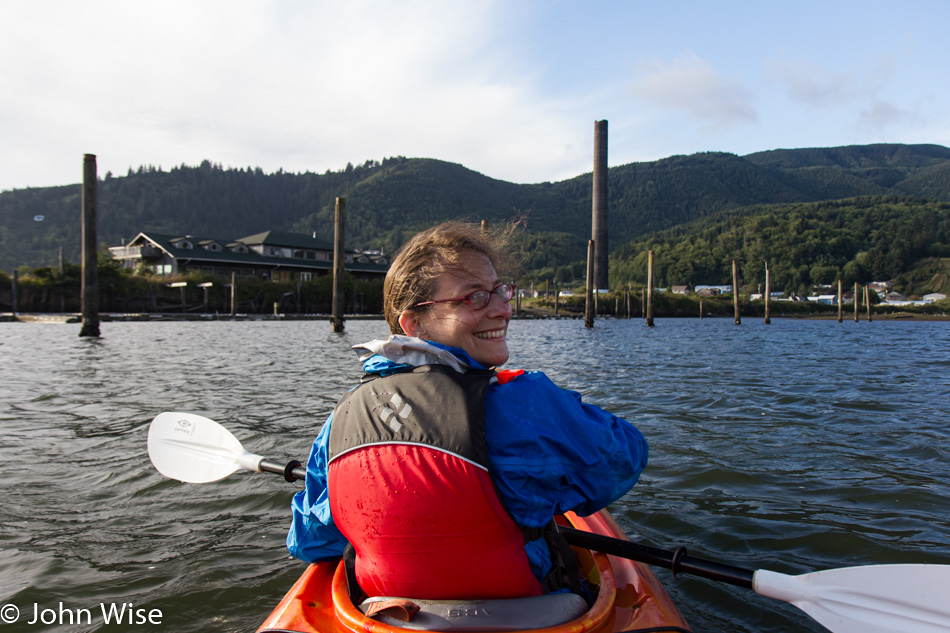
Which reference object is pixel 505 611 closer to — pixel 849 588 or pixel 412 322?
pixel 412 322

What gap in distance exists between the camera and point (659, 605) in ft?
6.73

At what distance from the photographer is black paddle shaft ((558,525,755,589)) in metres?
2.21

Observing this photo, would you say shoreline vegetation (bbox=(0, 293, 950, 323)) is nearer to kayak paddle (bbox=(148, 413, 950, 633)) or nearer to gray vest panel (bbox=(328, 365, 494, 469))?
kayak paddle (bbox=(148, 413, 950, 633))

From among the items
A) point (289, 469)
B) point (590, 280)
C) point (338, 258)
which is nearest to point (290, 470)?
point (289, 469)

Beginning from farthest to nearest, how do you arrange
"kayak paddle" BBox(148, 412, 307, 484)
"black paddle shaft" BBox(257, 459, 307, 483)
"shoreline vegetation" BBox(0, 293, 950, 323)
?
"shoreline vegetation" BBox(0, 293, 950, 323) < "kayak paddle" BBox(148, 412, 307, 484) < "black paddle shaft" BBox(257, 459, 307, 483)

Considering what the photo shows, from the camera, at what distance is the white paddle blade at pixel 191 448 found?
3816 mm

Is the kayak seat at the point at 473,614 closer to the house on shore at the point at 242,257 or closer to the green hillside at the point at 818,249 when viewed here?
the house on shore at the point at 242,257

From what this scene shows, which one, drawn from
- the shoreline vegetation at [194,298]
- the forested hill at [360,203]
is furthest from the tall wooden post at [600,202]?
the forested hill at [360,203]

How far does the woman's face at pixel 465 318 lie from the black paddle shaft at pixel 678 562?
3.27 ft

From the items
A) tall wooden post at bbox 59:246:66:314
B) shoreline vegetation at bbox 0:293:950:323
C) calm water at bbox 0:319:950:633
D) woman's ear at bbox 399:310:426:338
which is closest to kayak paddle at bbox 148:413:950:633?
calm water at bbox 0:319:950:633

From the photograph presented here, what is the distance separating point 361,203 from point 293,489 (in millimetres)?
149941

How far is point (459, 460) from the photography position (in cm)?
144

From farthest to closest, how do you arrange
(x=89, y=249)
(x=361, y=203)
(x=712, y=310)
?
(x=361, y=203)
(x=712, y=310)
(x=89, y=249)

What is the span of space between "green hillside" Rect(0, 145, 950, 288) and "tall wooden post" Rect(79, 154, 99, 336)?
9210 cm
